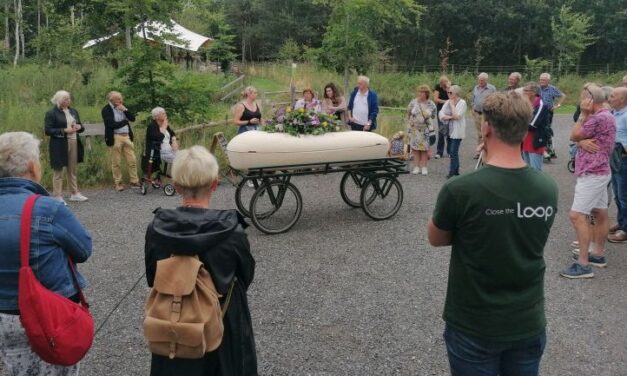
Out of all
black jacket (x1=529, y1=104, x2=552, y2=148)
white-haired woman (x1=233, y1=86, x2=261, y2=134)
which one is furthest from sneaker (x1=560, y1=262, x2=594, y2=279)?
white-haired woman (x1=233, y1=86, x2=261, y2=134)

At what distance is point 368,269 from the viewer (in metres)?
5.81

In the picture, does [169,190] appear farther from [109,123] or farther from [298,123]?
[298,123]

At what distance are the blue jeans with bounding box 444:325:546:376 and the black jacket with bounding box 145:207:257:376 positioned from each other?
1012mm

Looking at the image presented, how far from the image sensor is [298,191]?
7082 mm

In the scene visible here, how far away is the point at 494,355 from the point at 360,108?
780 cm

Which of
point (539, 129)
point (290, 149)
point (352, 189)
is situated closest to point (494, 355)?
point (290, 149)

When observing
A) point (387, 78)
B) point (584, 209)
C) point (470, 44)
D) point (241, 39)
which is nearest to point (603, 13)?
point (470, 44)

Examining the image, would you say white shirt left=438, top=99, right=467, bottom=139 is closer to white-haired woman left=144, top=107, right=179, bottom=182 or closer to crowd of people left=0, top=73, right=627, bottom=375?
white-haired woman left=144, top=107, right=179, bottom=182

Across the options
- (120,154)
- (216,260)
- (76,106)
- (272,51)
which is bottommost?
(120,154)

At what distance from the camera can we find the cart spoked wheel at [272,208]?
693 centimetres

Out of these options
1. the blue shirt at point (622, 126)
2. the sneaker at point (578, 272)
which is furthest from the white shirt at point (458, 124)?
the sneaker at point (578, 272)

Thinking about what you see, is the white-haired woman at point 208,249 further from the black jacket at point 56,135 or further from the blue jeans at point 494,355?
the black jacket at point 56,135

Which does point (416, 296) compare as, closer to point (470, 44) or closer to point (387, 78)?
point (387, 78)

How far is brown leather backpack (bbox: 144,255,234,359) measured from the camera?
233 centimetres
